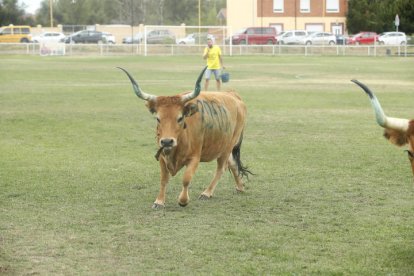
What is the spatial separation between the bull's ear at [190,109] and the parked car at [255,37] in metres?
68.6

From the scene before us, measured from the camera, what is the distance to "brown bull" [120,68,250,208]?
9.78 meters

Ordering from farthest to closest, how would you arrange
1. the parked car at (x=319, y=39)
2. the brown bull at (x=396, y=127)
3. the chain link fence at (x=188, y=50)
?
the parked car at (x=319, y=39) < the chain link fence at (x=188, y=50) < the brown bull at (x=396, y=127)

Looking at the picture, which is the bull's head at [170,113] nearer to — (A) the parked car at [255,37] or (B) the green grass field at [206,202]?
(B) the green grass field at [206,202]

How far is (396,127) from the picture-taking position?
7.66 meters

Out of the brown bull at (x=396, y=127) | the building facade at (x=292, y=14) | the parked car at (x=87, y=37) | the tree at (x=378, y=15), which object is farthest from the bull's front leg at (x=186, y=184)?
the building facade at (x=292, y=14)

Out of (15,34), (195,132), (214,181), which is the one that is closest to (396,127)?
(195,132)

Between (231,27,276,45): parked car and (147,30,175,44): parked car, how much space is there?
564 centimetres

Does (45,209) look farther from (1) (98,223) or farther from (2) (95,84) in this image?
(2) (95,84)

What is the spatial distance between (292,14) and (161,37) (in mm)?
23477

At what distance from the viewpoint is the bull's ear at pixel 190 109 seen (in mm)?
9984

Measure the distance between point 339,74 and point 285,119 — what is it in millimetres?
21703

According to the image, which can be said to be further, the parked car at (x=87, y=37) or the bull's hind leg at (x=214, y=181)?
the parked car at (x=87, y=37)

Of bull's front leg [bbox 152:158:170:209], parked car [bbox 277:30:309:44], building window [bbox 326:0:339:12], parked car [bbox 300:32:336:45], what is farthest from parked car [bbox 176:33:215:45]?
bull's front leg [bbox 152:158:170:209]

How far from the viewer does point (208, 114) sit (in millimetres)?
10586
